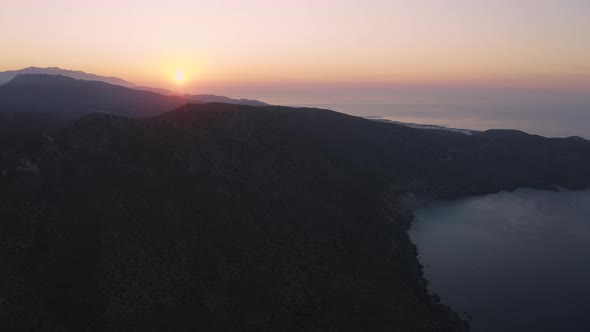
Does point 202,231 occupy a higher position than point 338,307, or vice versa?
point 202,231

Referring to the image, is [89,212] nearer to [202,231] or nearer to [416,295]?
[202,231]

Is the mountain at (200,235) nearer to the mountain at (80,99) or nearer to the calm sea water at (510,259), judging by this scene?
the calm sea water at (510,259)

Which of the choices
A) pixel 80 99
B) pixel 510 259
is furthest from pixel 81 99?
pixel 510 259

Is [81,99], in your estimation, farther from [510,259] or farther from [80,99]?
[510,259]

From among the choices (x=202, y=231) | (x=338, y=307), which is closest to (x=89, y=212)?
(x=202, y=231)

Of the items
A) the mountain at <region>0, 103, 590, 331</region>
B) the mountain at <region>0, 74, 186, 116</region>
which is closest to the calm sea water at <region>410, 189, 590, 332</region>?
the mountain at <region>0, 103, 590, 331</region>

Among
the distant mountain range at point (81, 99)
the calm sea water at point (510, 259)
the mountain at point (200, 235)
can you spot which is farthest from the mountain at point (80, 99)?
the calm sea water at point (510, 259)
